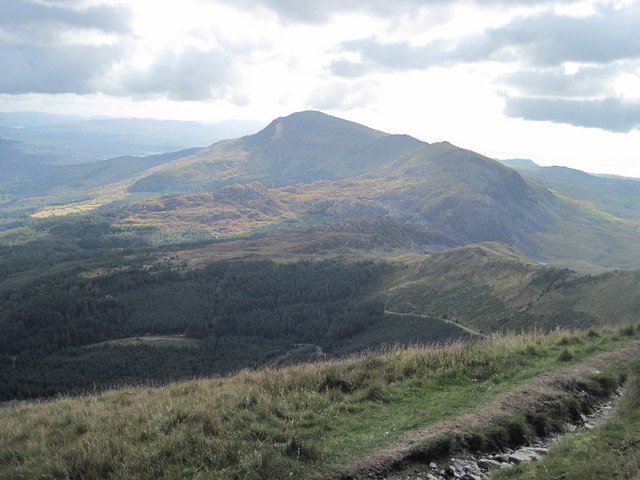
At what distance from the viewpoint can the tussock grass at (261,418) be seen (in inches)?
418

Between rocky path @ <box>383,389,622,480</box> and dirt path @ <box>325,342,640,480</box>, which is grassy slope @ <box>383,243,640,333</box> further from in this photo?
rocky path @ <box>383,389,622,480</box>

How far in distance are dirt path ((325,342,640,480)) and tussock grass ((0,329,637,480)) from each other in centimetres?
42

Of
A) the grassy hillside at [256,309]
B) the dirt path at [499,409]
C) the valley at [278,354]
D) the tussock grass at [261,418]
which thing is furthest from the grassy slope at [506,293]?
the tussock grass at [261,418]

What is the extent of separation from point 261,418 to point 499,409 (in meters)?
7.50

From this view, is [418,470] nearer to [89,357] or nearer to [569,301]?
[569,301]

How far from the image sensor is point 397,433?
12805 millimetres

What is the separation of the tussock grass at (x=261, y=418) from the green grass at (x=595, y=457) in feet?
10.6

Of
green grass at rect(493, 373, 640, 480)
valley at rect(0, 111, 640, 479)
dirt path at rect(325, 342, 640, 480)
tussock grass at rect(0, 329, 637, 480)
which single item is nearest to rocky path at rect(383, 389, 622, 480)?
dirt path at rect(325, 342, 640, 480)

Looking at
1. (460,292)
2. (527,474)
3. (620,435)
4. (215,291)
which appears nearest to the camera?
(527,474)

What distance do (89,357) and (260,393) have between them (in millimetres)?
107734

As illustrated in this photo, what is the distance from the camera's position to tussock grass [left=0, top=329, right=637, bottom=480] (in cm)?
1062

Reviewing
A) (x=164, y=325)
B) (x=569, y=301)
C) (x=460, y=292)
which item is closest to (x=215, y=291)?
(x=164, y=325)

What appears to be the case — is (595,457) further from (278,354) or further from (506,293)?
(278,354)

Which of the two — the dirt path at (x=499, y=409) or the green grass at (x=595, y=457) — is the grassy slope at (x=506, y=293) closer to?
the dirt path at (x=499, y=409)
